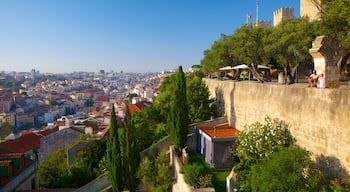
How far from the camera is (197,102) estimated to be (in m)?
20.3

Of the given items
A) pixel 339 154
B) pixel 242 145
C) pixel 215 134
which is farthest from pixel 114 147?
pixel 339 154

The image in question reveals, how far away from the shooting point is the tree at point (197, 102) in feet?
65.3

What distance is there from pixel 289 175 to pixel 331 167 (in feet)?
7.09

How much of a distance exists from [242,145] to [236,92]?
6.22 meters

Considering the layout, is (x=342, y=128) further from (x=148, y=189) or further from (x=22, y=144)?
(x=22, y=144)

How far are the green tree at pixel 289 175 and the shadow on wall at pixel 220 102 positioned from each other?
36.3 ft

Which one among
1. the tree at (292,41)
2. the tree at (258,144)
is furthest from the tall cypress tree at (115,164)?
the tree at (292,41)

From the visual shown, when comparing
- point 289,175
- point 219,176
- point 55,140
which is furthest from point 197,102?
point 55,140

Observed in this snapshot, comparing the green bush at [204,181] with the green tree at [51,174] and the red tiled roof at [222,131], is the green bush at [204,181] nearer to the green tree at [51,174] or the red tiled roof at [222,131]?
the red tiled roof at [222,131]

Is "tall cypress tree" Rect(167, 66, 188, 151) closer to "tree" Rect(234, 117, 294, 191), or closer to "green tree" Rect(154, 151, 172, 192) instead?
"green tree" Rect(154, 151, 172, 192)

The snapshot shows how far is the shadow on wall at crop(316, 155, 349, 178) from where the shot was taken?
355 inches

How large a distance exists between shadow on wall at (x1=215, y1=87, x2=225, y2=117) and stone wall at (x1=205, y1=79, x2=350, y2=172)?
475 centimetres

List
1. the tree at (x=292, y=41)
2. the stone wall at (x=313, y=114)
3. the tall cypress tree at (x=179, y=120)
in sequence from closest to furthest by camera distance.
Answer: the stone wall at (x=313, y=114) → the tall cypress tree at (x=179, y=120) → the tree at (x=292, y=41)

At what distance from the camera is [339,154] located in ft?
29.5
